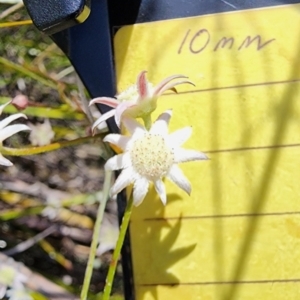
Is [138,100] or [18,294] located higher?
[138,100]

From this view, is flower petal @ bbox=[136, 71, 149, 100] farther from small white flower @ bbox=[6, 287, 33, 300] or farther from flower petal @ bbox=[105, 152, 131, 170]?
small white flower @ bbox=[6, 287, 33, 300]

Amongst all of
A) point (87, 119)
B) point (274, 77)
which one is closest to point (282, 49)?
point (274, 77)

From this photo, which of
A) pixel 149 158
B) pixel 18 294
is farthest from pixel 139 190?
pixel 18 294

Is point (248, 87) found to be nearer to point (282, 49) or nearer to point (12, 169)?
point (282, 49)

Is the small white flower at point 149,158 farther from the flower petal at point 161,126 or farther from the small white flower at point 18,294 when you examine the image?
the small white flower at point 18,294

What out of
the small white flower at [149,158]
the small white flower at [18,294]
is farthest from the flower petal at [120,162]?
the small white flower at [18,294]

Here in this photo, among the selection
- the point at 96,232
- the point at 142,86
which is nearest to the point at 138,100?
the point at 142,86

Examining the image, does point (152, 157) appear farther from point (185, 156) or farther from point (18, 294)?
point (18, 294)
